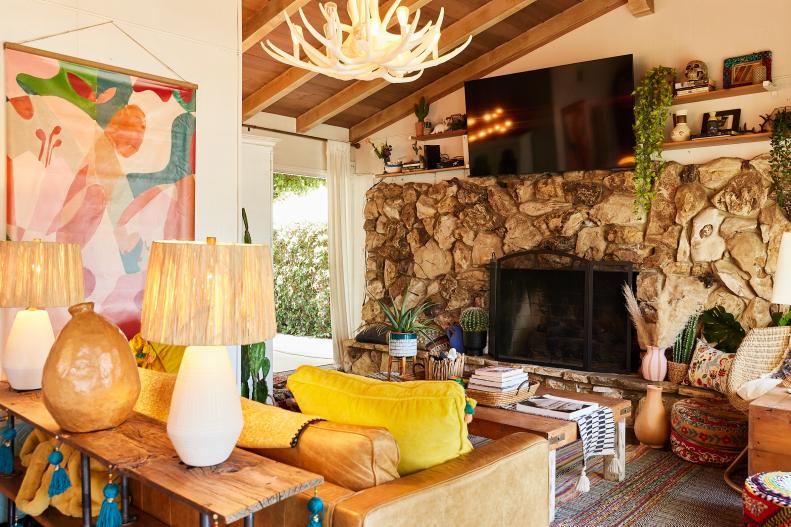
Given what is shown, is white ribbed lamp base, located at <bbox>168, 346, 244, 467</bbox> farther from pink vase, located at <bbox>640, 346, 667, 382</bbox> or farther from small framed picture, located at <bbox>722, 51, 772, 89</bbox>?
small framed picture, located at <bbox>722, 51, 772, 89</bbox>

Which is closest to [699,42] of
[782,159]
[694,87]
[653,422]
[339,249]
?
→ [694,87]

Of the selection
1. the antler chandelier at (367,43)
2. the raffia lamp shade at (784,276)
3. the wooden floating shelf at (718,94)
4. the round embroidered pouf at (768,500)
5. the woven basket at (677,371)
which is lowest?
the round embroidered pouf at (768,500)

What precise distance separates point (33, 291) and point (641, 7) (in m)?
4.64

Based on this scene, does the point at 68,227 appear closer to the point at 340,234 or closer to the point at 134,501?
the point at 134,501

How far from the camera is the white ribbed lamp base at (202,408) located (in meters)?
1.56

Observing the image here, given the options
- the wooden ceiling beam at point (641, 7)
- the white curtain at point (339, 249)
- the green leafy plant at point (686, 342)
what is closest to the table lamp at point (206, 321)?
the green leafy plant at point (686, 342)

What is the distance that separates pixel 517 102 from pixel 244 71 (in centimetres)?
234

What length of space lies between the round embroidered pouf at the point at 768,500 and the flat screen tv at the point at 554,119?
9.47 ft

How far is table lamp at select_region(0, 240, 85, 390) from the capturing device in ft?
7.48

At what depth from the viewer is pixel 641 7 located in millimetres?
5027

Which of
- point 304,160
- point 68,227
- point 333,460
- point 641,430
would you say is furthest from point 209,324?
point 304,160

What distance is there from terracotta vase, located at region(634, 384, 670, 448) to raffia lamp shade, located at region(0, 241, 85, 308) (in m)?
3.55

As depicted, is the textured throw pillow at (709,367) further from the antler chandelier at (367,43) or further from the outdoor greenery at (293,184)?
the outdoor greenery at (293,184)

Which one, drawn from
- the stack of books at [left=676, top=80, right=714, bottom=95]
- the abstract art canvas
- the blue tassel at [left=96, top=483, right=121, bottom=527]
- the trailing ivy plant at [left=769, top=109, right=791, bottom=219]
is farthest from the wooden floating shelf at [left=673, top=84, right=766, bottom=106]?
the blue tassel at [left=96, top=483, right=121, bottom=527]
